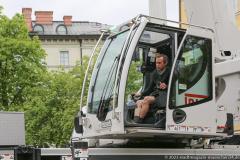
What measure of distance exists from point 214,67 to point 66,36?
2458 inches

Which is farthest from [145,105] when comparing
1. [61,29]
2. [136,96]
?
[61,29]

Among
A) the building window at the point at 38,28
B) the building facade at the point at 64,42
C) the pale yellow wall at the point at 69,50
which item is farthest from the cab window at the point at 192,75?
the building window at the point at 38,28

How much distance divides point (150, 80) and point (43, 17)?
68690 mm

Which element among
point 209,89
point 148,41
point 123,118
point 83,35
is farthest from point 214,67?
point 83,35

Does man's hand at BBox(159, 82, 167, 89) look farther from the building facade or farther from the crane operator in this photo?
the building facade

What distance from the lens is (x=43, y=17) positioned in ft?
254

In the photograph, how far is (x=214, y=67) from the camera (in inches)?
394

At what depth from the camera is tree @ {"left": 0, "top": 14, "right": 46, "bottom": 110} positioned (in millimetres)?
33219

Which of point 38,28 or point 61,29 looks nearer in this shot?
point 38,28

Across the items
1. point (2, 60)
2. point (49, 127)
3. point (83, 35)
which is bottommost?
point (49, 127)

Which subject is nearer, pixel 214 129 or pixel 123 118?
pixel 123 118

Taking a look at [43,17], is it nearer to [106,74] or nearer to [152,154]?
[106,74]

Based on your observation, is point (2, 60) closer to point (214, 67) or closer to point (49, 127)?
point (49, 127)

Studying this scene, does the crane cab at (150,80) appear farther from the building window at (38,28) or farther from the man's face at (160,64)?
the building window at (38,28)
